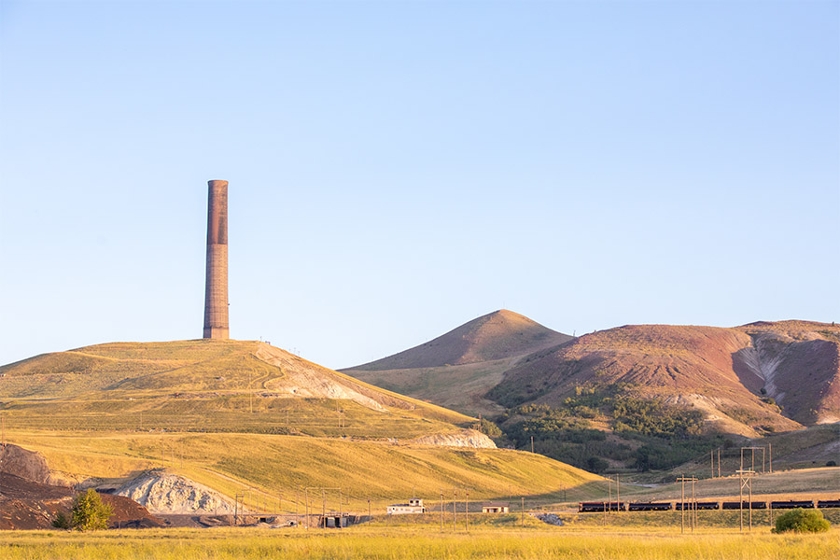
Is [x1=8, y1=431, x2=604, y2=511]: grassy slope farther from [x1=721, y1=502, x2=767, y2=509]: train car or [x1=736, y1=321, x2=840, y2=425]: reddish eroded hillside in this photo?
[x1=736, y1=321, x2=840, y2=425]: reddish eroded hillside

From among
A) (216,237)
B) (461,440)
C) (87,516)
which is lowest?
(87,516)

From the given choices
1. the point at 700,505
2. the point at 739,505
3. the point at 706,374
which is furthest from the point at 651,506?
the point at 706,374

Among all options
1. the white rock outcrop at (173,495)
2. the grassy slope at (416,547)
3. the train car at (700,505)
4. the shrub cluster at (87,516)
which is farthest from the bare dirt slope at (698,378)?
the grassy slope at (416,547)

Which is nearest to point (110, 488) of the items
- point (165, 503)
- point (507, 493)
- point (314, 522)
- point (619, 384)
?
point (165, 503)

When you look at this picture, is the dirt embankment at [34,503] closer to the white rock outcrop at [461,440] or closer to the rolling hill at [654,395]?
the white rock outcrop at [461,440]

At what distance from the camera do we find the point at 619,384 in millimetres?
165375

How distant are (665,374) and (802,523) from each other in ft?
384

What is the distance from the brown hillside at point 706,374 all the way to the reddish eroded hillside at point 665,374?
15 centimetres

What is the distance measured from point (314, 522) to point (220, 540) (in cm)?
2459

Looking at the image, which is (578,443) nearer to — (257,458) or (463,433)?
(463,433)

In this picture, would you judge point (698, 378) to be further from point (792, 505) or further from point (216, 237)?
point (792, 505)

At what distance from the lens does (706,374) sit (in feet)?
568

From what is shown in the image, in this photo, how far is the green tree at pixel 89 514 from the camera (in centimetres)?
5753

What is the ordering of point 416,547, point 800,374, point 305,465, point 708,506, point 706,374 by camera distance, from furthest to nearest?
point 800,374 < point 706,374 < point 305,465 < point 708,506 < point 416,547
